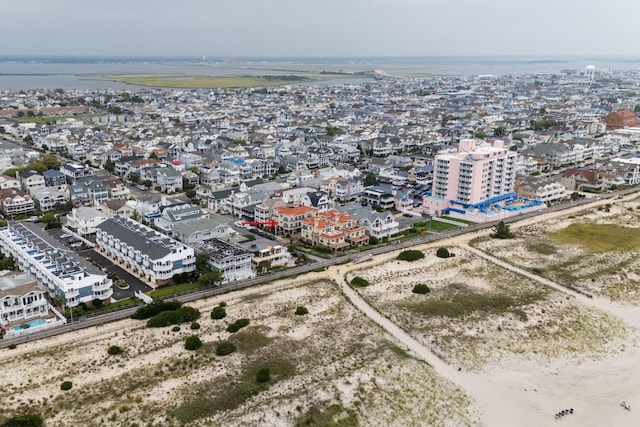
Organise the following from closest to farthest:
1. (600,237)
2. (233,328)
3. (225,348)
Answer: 1. (225,348)
2. (233,328)
3. (600,237)

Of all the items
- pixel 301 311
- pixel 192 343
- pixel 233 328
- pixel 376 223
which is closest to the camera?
pixel 192 343

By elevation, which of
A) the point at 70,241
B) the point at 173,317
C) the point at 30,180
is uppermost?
the point at 30,180

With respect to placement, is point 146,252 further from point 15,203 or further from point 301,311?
point 15,203

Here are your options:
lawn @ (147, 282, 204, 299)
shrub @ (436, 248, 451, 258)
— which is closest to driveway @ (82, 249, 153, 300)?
lawn @ (147, 282, 204, 299)

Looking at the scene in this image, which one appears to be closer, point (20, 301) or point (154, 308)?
point (20, 301)

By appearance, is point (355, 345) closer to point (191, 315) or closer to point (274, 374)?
point (274, 374)

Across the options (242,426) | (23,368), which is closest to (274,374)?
(242,426)

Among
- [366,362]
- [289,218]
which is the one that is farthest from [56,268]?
[366,362]
